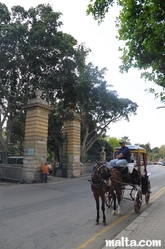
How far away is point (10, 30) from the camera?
16.7 m

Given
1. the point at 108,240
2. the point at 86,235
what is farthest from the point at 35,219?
the point at 108,240

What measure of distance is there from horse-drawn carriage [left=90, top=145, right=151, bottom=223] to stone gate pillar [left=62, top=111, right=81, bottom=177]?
Result: 40.3ft

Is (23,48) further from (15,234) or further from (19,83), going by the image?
(15,234)

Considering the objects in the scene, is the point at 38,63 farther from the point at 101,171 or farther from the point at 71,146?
the point at 101,171

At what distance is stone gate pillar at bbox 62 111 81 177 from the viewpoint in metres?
21.8

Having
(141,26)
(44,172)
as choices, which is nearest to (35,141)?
(44,172)

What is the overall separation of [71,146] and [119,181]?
14.8 meters

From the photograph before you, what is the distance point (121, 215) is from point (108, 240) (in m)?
2.54

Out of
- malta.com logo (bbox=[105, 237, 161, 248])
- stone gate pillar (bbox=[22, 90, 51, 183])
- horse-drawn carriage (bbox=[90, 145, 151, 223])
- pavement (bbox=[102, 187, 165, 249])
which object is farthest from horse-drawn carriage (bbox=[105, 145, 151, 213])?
stone gate pillar (bbox=[22, 90, 51, 183])

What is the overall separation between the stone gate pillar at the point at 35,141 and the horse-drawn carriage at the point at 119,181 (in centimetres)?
912

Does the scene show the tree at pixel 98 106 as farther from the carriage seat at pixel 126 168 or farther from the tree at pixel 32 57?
the carriage seat at pixel 126 168

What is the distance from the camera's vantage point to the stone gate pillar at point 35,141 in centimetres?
1677

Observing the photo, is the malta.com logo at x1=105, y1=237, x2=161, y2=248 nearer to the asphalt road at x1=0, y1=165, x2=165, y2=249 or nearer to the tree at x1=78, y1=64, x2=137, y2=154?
the asphalt road at x1=0, y1=165, x2=165, y2=249

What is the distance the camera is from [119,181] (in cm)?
746
